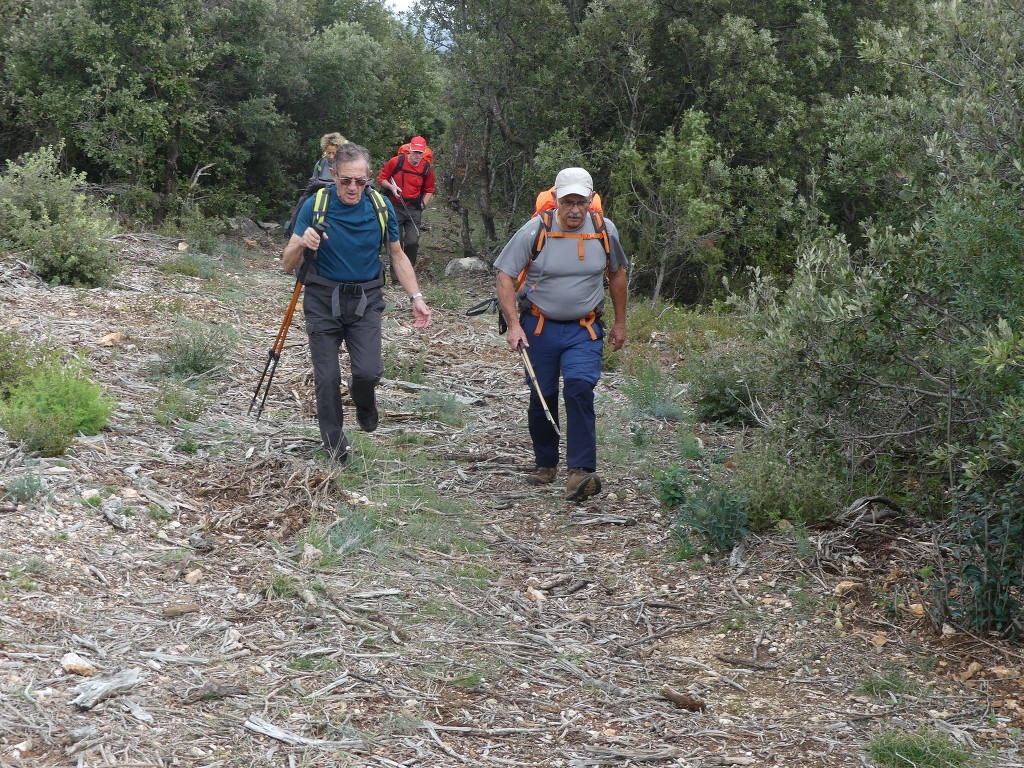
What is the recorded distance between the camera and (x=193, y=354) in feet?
30.0

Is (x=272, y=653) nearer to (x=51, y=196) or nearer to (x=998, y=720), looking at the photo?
(x=998, y=720)

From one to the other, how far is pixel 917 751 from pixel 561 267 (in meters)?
3.75

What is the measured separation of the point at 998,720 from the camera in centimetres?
426

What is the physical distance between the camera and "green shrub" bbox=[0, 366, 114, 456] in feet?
21.0

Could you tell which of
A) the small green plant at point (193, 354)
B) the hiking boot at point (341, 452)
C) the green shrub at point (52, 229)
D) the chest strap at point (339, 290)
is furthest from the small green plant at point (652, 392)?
the green shrub at point (52, 229)

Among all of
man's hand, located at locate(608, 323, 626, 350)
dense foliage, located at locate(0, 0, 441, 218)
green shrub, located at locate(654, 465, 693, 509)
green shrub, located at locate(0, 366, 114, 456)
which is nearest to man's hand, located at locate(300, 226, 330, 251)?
green shrub, located at locate(0, 366, 114, 456)

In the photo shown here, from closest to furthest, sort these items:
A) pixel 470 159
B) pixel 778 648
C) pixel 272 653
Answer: pixel 272 653 < pixel 778 648 < pixel 470 159

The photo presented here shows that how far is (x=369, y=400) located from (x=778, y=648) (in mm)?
3266

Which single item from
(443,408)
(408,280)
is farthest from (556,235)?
(443,408)

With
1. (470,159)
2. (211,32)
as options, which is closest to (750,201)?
(470,159)

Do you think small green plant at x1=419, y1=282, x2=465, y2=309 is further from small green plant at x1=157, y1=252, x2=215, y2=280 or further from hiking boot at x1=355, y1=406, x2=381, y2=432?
hiking boot at x1=355, y1=406, x2=381, y2=432

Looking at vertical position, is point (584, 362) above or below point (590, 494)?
above

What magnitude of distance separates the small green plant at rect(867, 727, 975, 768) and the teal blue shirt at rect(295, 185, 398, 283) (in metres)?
4.08

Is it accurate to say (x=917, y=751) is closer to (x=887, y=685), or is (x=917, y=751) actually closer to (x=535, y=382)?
(x=887, y=685)
